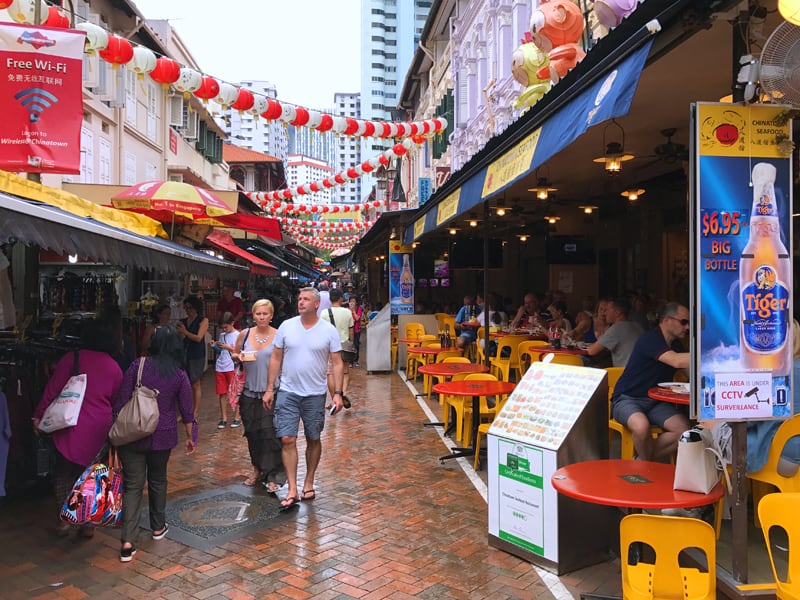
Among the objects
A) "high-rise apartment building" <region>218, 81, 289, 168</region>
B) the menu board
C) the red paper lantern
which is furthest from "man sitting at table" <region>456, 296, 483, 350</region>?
"high-rise apartment building" <region>218, 81, 289, 168</region>

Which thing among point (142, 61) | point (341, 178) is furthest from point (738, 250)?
point (341, 178)

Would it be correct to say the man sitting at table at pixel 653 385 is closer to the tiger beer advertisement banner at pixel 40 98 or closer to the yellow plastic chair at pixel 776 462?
the yellow plastic chair at pixel 776 462

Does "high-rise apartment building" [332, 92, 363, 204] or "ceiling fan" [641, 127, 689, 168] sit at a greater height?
"high-rise apartment building" [332, 92, 363, 204]

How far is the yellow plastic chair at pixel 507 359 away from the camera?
9352 mm

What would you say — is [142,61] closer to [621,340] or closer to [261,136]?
[621,340]

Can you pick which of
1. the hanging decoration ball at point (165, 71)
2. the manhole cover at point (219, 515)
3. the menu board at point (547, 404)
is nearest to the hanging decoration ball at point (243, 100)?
the hanging decoration ball at point (165, 71)

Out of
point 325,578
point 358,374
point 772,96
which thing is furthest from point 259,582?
point 358,374

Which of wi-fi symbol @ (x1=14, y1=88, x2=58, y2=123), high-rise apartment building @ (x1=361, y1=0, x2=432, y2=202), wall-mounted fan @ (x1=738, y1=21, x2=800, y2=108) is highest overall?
high-rise apartment building @ (x1=361, y1=0, x2=432, y2=202)

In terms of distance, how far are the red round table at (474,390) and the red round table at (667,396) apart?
1.50m

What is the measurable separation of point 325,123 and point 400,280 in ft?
14.2

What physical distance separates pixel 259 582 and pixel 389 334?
9.82 metres

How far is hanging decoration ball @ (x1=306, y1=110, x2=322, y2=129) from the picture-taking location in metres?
11.1

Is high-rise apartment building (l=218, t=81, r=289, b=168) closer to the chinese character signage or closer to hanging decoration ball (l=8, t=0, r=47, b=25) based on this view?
the chinese character signage

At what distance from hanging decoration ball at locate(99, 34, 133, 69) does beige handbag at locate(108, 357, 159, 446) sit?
563cm
